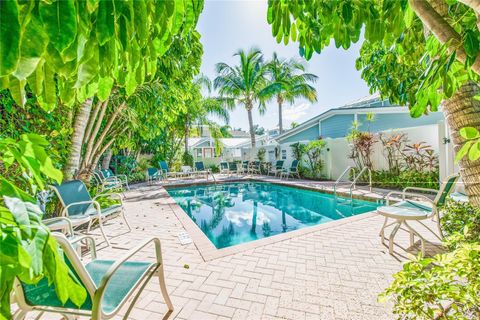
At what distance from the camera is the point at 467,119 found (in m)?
1.61

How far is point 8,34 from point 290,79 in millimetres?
18304

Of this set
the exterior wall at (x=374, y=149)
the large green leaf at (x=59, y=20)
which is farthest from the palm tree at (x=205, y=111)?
the large green leaf at (x=59, y=20)

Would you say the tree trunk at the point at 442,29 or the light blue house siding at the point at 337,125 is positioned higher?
the light blue house siding at the point at 337,125

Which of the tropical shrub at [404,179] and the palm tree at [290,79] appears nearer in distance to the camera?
the tropical shrub at [404,179]

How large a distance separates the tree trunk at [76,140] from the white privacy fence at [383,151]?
26.4 ft

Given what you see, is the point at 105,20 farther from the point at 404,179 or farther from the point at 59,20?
the point at 404,179

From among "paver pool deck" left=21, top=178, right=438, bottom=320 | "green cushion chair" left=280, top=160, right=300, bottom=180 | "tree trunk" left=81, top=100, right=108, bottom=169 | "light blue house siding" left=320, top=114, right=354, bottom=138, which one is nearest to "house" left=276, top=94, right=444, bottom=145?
"light blue house siding" left=320, top=114, right=354, bottom=138

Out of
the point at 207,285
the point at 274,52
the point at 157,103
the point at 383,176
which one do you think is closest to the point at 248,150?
the point at 274,52

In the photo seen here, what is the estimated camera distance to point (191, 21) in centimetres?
106

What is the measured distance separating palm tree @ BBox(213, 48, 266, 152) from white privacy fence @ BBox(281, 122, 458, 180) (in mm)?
4593

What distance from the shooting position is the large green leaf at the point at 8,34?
444 millimetres

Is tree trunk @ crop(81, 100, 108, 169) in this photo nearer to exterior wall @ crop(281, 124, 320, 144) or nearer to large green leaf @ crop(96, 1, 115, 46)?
large green leaf @ crop(96, 1, 115, 46)

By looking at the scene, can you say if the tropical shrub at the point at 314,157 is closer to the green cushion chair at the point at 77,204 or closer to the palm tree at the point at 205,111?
the palm tree at the point at 205,111

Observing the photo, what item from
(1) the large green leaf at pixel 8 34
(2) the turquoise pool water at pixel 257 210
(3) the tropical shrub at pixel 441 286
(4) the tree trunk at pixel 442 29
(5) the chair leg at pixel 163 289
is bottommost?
(2) the turquoise pool water at pixel 257 210
